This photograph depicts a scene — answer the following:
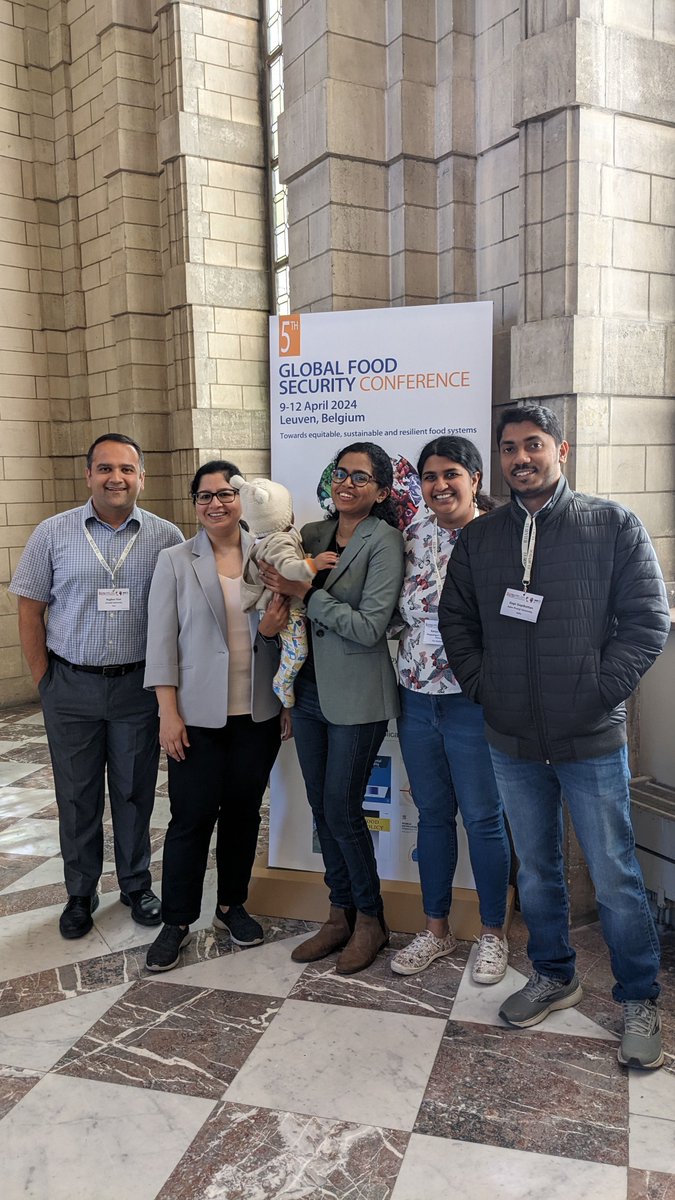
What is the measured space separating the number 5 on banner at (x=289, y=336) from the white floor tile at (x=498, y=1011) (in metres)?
2.33

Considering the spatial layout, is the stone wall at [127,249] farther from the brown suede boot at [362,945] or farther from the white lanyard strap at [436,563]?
the brown suede boot at [362,945]

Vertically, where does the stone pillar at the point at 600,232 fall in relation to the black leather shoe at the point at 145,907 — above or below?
above

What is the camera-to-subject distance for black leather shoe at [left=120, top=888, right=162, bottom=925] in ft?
10.6

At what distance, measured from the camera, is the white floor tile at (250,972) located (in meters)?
2.78

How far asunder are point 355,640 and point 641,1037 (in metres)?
1.27

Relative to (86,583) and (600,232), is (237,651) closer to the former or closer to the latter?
(86,583)

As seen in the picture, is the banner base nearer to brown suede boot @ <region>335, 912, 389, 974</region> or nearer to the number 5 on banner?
brown suede boot @ <region>335, 912, 389, 974</region>

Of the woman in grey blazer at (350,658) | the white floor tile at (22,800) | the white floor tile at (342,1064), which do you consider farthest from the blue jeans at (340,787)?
the white floor tile at (22,800)

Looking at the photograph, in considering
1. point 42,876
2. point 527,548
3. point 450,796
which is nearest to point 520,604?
point 527,548

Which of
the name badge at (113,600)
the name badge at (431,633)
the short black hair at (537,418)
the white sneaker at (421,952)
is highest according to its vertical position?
the short black hair at (537,418)

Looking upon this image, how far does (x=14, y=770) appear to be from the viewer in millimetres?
5316

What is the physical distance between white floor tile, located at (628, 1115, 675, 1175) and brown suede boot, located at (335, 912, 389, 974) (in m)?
0.94

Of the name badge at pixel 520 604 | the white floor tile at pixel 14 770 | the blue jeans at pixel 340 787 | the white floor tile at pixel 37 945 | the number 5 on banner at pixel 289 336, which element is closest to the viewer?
the name badge at pixel 520 604

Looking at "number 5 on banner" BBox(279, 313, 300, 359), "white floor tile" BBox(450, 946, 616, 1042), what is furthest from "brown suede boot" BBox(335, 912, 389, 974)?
"number 5 on banner" BBox(279, 313, 300, 359)
